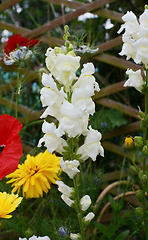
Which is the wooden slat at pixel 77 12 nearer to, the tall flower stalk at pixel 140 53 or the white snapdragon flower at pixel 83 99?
the tall flower stalk at pixel 140 53

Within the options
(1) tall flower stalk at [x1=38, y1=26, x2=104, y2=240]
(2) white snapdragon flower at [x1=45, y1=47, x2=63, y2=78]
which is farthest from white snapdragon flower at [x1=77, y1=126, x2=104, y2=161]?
(2) white snapdragon flower at [x1=45, y1=47, x2=63, y2=78]

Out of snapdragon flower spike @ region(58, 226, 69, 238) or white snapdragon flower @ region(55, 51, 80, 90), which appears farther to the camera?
snapdragon flower spike @ region(58, 226, 69, 238)

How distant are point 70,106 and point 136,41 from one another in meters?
0.20

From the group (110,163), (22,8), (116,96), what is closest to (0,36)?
(22,8)

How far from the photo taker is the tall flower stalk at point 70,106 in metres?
0.35

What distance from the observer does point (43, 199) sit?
551 mm

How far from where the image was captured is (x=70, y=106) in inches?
13.8

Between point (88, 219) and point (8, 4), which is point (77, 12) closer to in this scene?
point (8, 4)

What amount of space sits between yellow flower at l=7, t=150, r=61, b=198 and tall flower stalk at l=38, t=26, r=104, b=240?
117 millimetres

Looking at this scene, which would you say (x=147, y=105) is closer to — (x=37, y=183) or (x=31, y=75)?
(x=37, y=183)

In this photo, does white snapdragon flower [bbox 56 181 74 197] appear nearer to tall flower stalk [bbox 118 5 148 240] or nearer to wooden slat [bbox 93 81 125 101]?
tall flower stalk [bbox 118 5 148 240]

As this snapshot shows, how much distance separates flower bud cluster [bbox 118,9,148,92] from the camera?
46 centimetres

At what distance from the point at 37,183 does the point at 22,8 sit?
3.77 ft

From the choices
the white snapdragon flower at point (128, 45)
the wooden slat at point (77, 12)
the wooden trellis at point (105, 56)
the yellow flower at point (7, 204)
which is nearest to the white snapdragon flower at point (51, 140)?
the yellow flower at point (7, 204)
